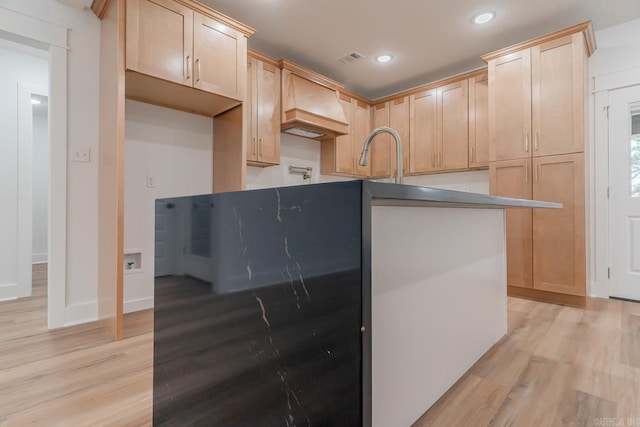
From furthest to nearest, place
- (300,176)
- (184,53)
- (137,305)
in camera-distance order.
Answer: (300,176)
(137,305)
(184,53)

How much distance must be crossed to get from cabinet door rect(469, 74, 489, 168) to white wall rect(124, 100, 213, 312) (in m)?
2.97

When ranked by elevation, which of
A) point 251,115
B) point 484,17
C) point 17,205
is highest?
point 484,17

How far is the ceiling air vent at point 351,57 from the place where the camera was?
333 centimetres

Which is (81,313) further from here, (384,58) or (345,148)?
(384,58)

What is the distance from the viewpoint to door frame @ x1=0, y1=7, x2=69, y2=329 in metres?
2.15

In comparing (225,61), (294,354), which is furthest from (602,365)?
(225,61)

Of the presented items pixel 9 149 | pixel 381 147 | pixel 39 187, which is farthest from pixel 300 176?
pixel 39 187

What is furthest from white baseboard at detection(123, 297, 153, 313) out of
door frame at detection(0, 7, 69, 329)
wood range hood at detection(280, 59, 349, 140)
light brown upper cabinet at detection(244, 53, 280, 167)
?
wood range hood at detection(280, 59, 349, 140)

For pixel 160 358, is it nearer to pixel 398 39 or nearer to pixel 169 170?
pixel 169 170

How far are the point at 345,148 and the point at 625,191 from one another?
2.87 meters

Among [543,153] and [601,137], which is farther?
[601,137]

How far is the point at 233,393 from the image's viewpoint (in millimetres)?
779

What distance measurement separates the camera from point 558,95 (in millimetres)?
2693

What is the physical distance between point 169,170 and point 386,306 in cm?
252
